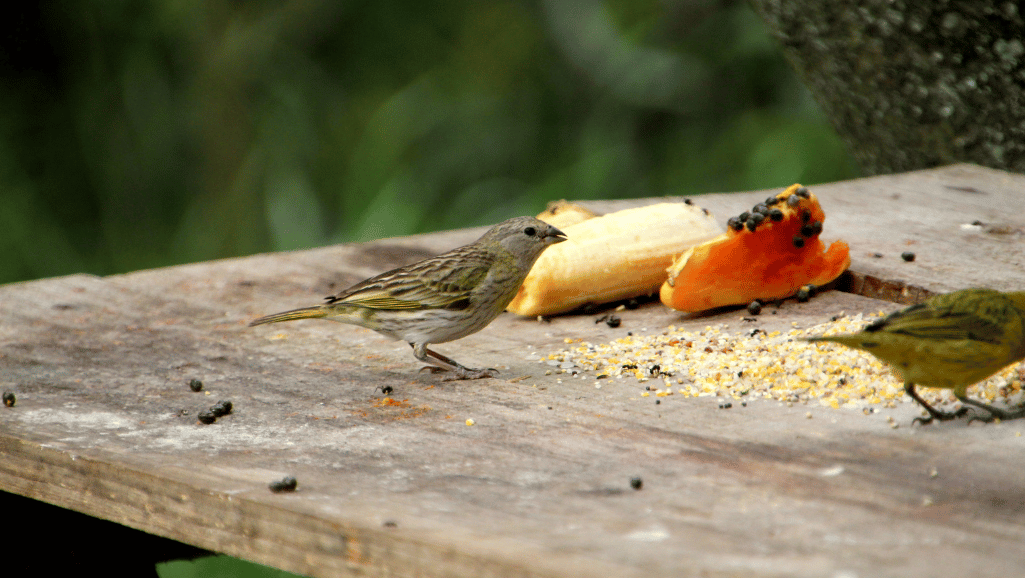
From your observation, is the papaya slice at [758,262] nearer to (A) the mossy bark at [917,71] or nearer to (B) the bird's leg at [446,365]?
(B) the bird's leg at [446,365]

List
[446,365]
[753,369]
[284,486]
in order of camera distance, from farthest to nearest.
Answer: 1. [446,365]
2. [753,369]
3. [284,486]

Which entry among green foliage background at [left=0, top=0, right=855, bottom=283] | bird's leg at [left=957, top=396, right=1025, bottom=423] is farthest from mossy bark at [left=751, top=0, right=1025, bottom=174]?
green foliage background at [left=0, top=0, right=855, bottom=283]

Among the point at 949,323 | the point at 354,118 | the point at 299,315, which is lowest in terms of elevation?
the point at 299,315

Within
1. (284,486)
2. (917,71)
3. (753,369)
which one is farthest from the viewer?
(917,71)

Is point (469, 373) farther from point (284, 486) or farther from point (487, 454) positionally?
point (284, 486)

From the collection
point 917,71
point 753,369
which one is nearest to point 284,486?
point 753,369

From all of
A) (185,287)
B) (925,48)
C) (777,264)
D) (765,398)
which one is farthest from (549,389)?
(925,48)

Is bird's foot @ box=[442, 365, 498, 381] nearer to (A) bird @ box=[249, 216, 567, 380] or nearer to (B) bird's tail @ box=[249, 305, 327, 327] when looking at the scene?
(A) bird @ box=[249, 216, 567, 380]
